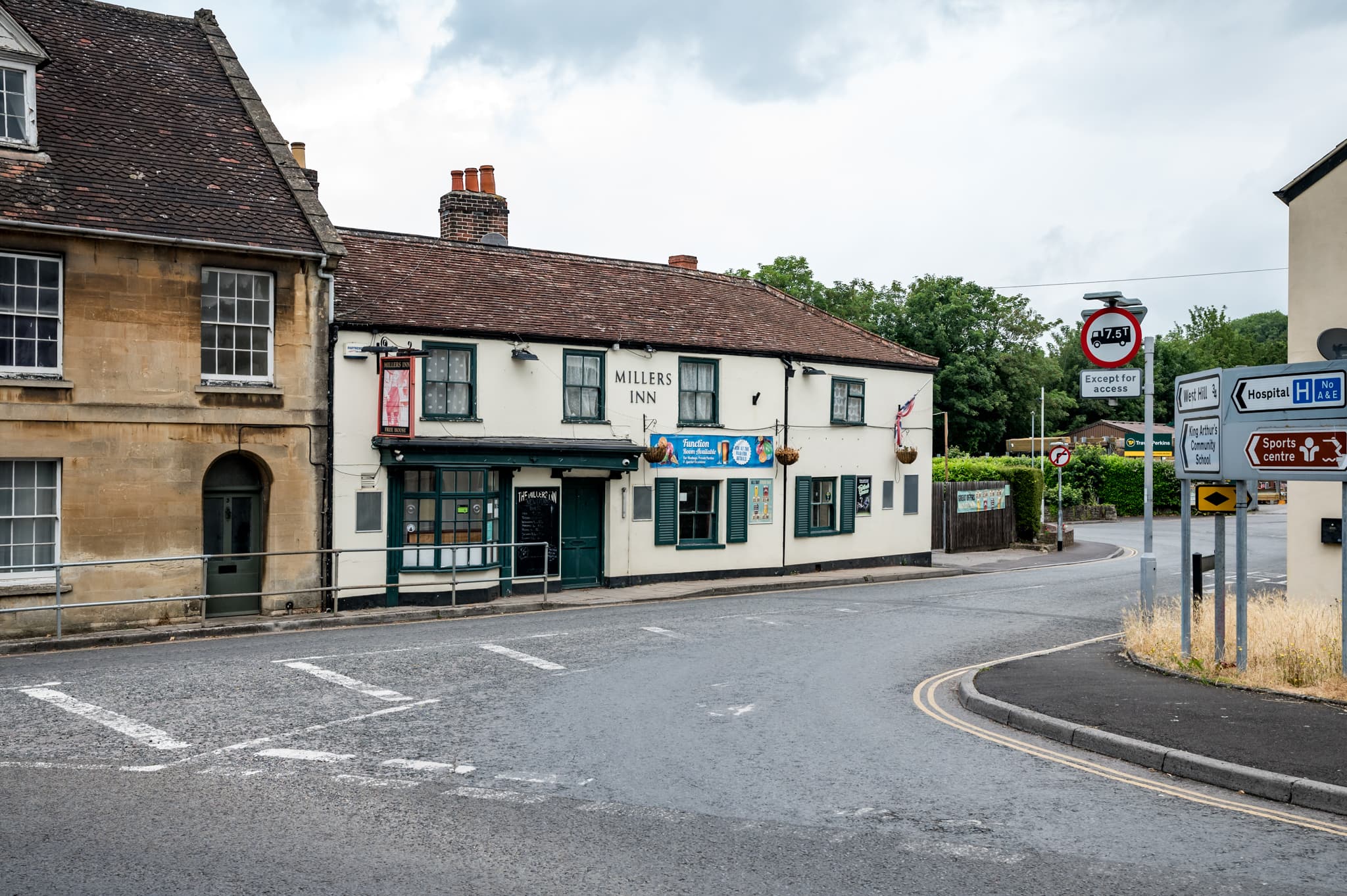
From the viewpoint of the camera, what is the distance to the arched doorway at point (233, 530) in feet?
62.9

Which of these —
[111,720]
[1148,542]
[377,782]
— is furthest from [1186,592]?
[111,720]

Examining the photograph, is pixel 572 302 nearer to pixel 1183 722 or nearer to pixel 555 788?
pixel 1183 722

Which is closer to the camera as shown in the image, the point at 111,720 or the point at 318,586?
the point at 111,720

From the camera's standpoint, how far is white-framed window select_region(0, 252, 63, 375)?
17094 mm

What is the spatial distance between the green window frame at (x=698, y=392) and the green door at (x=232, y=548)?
30.5 feet

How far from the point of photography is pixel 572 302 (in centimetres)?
2483

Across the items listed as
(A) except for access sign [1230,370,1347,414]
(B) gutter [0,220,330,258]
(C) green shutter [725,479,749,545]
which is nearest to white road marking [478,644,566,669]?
(B) gutter [0,220,330,258]

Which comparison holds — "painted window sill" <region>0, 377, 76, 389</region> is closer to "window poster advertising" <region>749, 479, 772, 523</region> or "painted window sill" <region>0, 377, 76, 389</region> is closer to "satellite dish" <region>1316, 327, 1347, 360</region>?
"window poster advertising" <region>749, 479, 772, 523</region>

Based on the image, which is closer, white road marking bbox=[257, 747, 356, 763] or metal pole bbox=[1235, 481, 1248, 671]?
white road marking bbox=[257, 747, 356, 763]

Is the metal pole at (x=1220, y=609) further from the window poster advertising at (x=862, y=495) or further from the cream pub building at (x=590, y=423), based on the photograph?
the window poster advertising at (x=862, y=495)

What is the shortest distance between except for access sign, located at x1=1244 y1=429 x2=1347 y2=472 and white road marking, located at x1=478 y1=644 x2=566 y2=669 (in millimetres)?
8061

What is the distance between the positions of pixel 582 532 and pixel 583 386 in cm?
300

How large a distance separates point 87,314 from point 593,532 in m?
10.3

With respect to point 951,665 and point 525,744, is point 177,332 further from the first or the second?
Result: point 951,665
